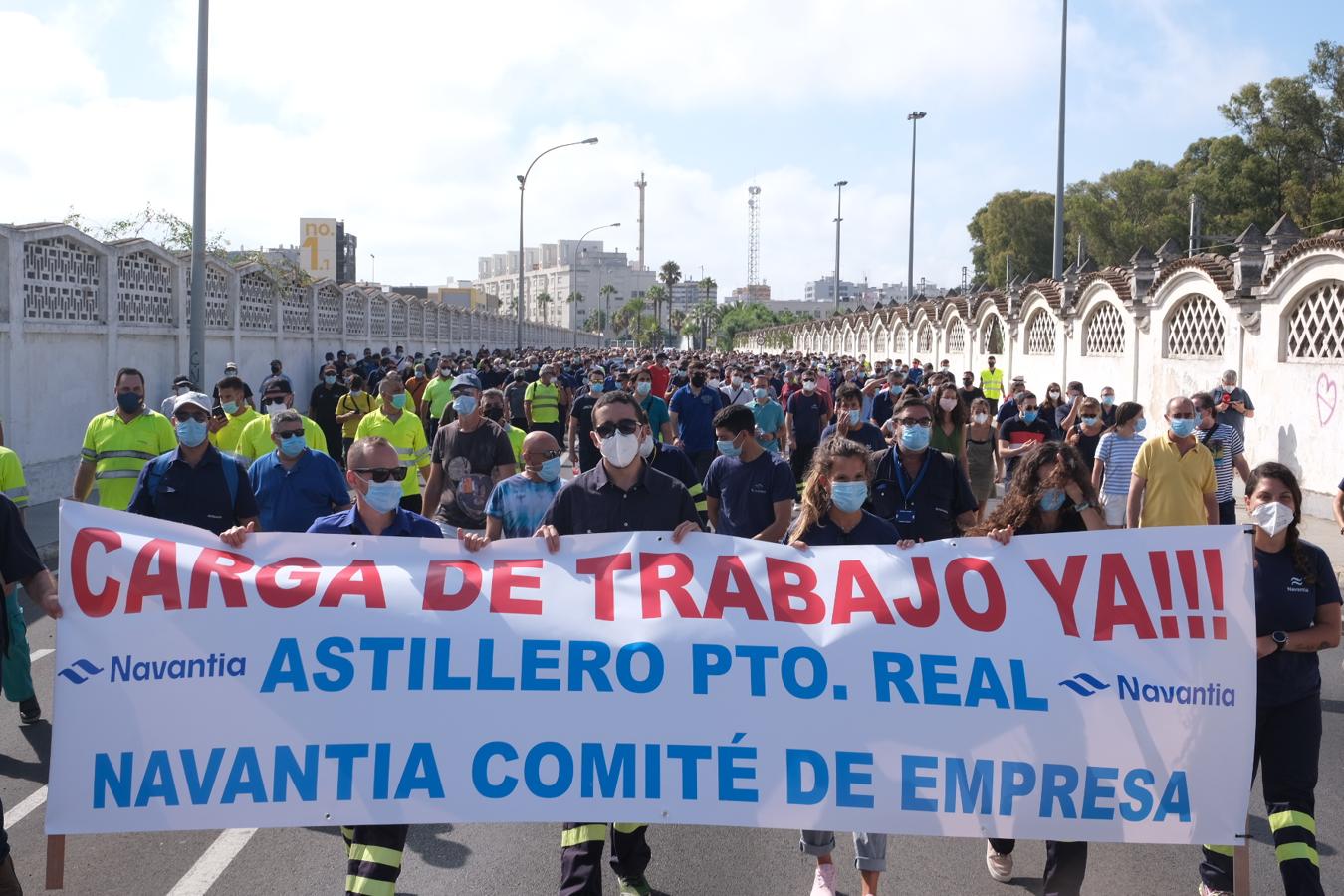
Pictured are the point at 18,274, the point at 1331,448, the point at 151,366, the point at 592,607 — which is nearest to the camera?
the point at 592,607

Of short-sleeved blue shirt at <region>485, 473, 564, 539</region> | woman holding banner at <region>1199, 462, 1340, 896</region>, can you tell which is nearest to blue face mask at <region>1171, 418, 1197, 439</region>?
woman holding banner at <region>1199, 462, 1340, 896</region>

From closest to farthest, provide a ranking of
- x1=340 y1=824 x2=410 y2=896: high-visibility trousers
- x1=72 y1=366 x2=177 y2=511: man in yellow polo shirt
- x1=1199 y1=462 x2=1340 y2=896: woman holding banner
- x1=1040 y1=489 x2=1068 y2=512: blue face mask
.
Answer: x1=340 y1=824 x2=410 y2=896: high-visibility trousers, x1=1199 y1=462 x2=1340 y2=896: woman holding banner, x1=1040 y1=489 x2=1068 y2=512: blue face mask, x1=72 y1=366 x2=177 y2=511: man in yellow polo shirt

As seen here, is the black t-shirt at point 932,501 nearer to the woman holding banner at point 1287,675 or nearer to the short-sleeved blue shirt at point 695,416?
the woman holding banner at point 1287,675

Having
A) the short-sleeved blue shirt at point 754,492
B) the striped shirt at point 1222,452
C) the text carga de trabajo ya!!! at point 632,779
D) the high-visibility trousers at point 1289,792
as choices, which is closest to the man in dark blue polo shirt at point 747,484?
the short-sleeved blue shirt at point 754,492

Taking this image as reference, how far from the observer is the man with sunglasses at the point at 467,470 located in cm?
813

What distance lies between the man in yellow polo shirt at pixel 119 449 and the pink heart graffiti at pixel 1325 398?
14379 mm

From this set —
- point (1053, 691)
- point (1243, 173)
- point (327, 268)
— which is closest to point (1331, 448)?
point (1053, 691)

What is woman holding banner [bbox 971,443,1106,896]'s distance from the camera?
5164 millimetres

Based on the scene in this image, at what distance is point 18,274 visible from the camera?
49.4 feet

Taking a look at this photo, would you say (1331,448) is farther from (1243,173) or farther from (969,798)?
(1243,173)

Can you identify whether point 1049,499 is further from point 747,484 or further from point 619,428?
point 747,484

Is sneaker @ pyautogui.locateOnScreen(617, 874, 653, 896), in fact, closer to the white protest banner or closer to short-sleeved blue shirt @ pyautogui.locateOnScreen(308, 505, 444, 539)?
the white protest banner

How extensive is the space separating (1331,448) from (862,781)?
1460 cm

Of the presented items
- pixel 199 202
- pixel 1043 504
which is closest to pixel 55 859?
pixel 1043 504
